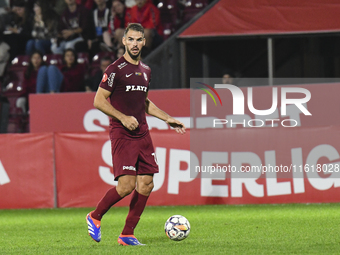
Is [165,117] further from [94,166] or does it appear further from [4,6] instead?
[4,6]

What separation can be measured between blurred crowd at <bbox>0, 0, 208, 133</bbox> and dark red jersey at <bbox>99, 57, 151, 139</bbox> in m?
7.65

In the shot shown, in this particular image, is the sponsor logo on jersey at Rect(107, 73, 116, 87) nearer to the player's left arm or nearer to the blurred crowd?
the player's left arm

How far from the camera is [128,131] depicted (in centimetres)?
623

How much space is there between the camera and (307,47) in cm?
1538

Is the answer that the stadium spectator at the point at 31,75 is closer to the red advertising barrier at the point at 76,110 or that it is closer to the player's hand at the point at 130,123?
the red advertising barrier at the point at 76,110

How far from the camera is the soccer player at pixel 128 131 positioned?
6.17m

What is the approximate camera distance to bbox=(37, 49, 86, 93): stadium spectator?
46.7 ft

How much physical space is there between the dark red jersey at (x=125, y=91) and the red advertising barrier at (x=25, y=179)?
5.33 meters

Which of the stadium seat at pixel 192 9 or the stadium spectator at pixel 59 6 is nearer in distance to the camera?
the stadium seat at pixel 192 9

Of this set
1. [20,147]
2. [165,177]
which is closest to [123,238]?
[165,177]

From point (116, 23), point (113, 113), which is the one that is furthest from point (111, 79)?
point (116, 23)

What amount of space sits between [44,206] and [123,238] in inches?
211

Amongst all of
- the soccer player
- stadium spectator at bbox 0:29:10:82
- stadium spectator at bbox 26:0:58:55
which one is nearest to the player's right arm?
the soccer player

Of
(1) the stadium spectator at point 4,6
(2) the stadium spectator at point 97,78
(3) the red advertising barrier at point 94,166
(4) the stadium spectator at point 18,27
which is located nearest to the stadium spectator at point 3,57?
(4) the stadium spectator at point 18,27
